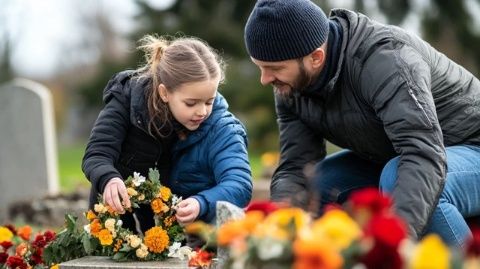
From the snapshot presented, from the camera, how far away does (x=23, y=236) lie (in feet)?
13.0

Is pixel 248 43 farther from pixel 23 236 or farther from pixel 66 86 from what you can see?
pixel 66 86

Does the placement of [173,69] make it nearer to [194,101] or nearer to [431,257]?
[194,101]

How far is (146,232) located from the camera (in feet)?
11.0

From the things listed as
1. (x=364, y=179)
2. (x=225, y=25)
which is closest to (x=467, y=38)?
(x=225, y=25)

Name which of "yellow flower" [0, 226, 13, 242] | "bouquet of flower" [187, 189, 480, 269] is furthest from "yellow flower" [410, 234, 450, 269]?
"yellow flower" [0, 226, 13, 242]

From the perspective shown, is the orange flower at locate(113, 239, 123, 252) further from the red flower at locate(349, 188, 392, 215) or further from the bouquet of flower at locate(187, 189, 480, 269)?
the red flower at locate(349, 188, 392, 215)

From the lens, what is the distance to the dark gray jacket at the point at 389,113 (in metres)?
2.94

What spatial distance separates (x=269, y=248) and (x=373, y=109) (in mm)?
1587

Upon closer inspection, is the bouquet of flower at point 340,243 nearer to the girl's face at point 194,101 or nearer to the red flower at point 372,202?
the red flower at point 372,202

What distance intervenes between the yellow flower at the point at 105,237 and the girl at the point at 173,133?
141 millimetres

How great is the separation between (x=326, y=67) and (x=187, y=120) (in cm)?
63

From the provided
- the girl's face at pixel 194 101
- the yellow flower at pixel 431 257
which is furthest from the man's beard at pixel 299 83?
the yellow flower at pixel 431 257

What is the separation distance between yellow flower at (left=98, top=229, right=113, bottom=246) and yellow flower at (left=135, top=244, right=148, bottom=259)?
0.12 meters

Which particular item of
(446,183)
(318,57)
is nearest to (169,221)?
(318,57)
